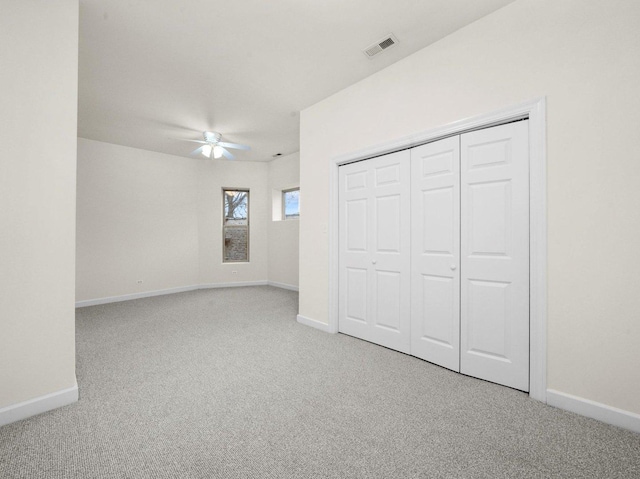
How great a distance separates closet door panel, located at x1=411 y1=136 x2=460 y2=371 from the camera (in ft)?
8.33

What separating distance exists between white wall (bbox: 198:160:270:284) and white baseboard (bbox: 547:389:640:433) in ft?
19.8

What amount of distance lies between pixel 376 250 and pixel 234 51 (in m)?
2.46

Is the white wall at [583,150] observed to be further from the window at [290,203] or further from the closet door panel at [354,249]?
the window at [290,203]

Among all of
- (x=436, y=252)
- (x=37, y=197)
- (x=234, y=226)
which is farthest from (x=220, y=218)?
(x=436, y=252)

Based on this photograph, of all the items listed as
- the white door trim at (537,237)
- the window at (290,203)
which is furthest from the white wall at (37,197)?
the window at (290,203)

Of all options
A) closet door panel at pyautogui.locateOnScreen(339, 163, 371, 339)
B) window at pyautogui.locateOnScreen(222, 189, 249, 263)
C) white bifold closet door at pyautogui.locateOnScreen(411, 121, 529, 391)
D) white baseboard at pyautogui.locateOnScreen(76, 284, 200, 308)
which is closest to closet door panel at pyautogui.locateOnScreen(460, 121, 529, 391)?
white bifold closet door at pyautogui.locateOnScreen(411, 121, 529, 391)

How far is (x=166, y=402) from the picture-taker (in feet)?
6.72

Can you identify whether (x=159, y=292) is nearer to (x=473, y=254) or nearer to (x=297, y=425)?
(x=297, y=425)

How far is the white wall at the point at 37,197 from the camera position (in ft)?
5.94

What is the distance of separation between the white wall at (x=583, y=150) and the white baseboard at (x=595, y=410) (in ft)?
0.11

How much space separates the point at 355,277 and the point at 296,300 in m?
2.27

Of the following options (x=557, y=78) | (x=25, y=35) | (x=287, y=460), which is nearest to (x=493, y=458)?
(x=287, y=460)

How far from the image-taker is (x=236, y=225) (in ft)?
23.3

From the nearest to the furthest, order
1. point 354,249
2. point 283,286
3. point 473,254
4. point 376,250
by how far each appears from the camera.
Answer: point 473,254 → point 376,250 → point 354,249 → point 283,286
